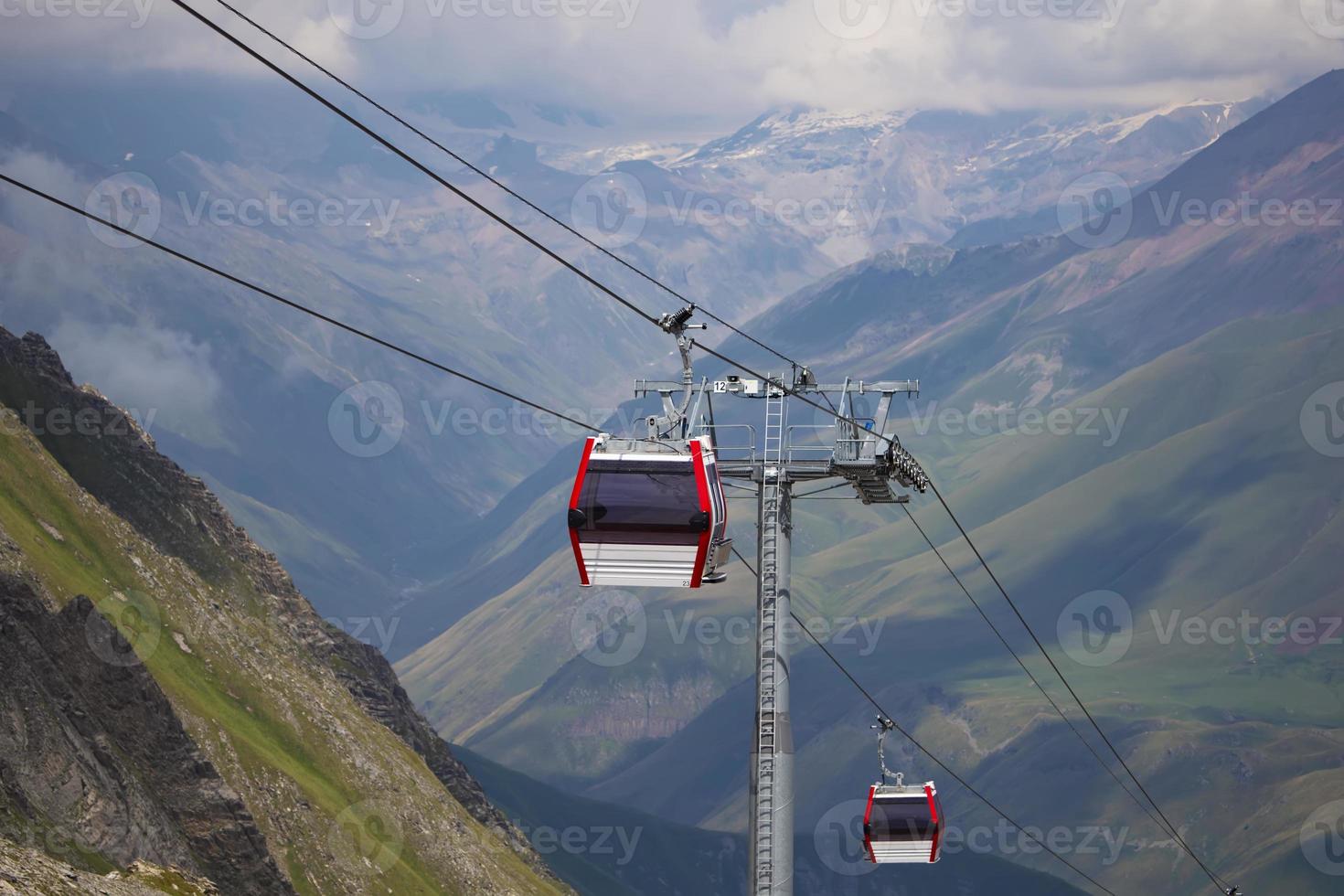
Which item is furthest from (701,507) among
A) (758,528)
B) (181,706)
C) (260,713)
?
(260,713)

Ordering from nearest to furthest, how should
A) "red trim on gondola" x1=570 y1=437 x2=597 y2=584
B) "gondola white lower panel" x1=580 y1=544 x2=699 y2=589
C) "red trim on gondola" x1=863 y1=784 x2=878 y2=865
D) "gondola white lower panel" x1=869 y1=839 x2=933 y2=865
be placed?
1. "red trim on gondola" x1=570 y1=437 x2=597 y2=584
2. "gondola white lower panel" x1=580 y1=544 x2=699 y2=589
3. "gondola white lower panel" x1=869 y1=839 x2=933 y2=865
4. "red trim on gondola" x1=863 y1=784 x2=878 y2=865

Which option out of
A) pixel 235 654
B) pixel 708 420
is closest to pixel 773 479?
pixel 708 420

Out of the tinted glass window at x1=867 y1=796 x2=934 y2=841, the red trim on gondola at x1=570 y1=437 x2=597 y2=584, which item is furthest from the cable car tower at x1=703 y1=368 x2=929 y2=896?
the tinted glass window at x1=867 y1=796 x2=934 y2=841

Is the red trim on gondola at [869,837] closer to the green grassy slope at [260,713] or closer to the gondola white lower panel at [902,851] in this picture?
the gondola white lower panel at [902,851]

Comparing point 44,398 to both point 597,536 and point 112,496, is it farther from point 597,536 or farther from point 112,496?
point 597,536

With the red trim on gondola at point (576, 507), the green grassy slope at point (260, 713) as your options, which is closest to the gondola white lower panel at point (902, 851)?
the red trim on gondola at point (576, 507)

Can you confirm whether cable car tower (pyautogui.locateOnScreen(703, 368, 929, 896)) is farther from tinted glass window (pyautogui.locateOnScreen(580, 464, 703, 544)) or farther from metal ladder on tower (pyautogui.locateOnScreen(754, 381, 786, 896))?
tinted glass window (pyautogui.locateOnScreen(580, 464, 703, 544))
